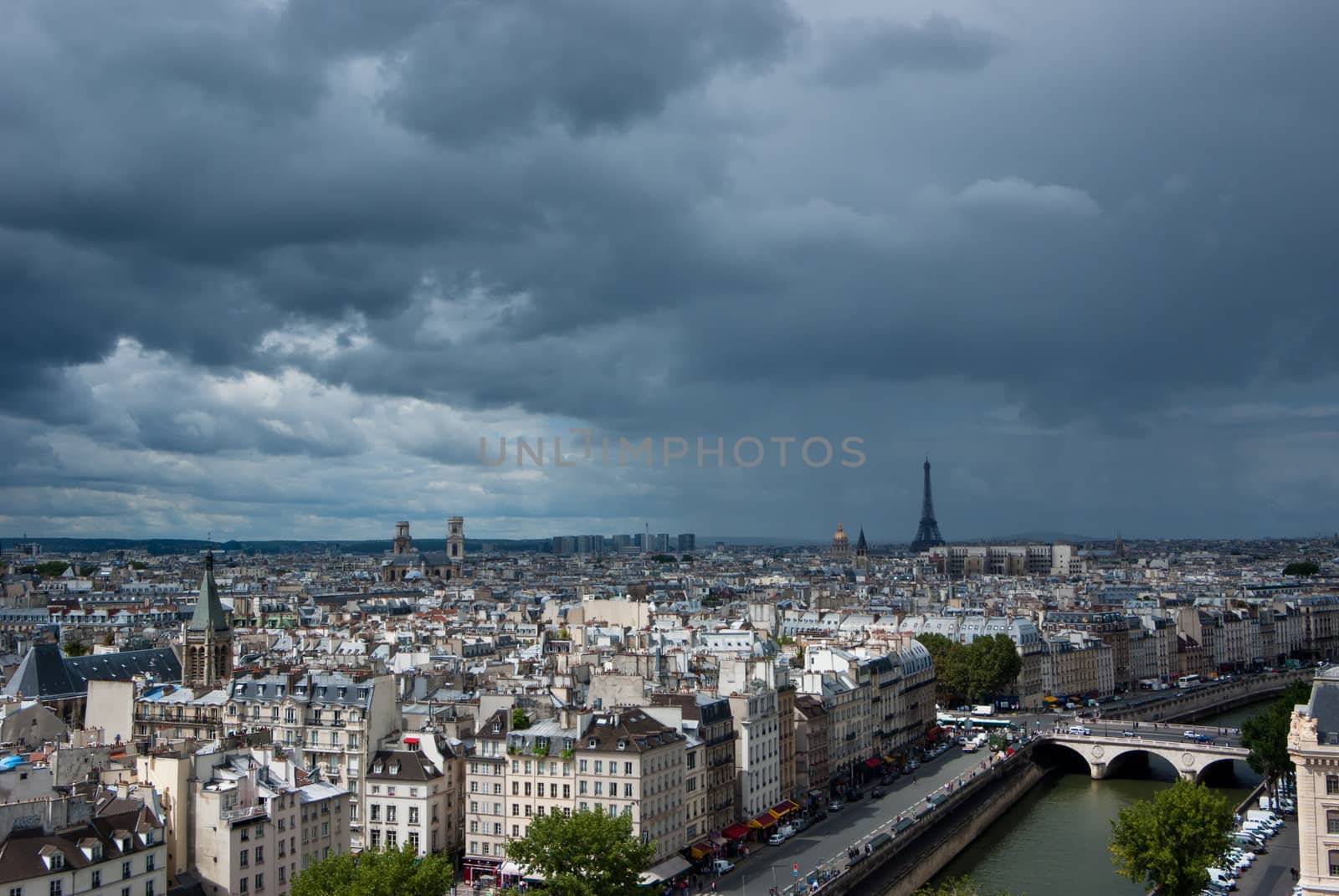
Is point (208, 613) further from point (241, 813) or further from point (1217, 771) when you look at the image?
point (1217, 771)

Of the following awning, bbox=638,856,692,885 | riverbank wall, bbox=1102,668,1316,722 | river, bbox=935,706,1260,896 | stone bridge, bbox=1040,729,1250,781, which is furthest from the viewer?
riverbank wall, bbox=1102,668,1316,722

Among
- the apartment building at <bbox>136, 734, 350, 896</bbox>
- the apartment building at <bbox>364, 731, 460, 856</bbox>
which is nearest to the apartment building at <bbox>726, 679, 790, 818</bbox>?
the apartment building at <bbox>364, 731, 460, 856</bbox>

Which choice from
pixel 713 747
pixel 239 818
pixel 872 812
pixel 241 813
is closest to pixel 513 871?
pixel 241 813

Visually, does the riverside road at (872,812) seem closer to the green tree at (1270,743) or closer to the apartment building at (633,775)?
the apartment building at (633,775)

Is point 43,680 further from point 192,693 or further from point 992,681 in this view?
point 992,681

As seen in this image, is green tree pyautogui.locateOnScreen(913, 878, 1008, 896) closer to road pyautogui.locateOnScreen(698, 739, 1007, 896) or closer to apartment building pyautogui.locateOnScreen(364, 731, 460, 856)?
road pyautogui.locateOnScreen(698, 739, 1007, 896)

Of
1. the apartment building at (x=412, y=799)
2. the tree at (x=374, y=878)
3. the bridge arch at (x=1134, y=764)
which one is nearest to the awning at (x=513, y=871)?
the apartment building at (x=412, y=799)

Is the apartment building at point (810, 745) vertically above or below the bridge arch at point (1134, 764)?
above
